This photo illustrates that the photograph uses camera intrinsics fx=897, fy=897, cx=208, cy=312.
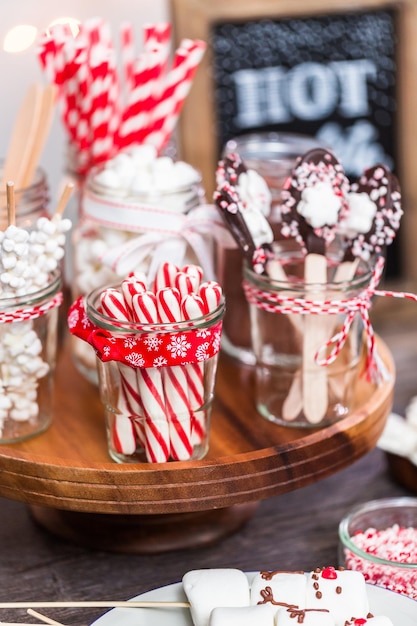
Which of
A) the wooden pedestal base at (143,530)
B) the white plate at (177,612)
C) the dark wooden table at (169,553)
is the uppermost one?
the white plate at (177,612)

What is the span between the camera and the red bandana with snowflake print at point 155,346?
801mm

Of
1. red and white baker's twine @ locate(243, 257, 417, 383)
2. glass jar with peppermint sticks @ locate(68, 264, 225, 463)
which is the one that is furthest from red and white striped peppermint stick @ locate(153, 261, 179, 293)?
red and white baker's twine @ locate(243, 257, 417, 383)

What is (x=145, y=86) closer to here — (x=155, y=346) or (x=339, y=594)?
(x=155, y=346)

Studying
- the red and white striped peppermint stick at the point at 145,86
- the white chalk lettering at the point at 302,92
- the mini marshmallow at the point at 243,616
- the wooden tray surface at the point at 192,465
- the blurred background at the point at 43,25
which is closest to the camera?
the mini marshmallow at the point at 243,616

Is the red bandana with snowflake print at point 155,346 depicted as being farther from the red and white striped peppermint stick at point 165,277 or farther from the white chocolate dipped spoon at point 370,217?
the white chocolate dipped spoon at point 370,217

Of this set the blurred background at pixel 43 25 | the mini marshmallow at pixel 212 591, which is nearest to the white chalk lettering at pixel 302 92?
the blurred background at pixel 43 25

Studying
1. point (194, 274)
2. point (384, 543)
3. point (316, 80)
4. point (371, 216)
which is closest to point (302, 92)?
point (316, 80)

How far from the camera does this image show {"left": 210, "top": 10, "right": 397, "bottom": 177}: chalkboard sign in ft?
4.56

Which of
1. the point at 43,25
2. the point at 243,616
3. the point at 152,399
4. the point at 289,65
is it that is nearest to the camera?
the point at 243,616

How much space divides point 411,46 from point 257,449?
0.86 meters

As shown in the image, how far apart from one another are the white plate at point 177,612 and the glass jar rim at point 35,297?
Result: 0.30 m

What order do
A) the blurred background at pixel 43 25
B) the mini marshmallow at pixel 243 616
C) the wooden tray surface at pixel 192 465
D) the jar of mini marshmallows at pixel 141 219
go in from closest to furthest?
the mini marshmallow at pixel 243 616, the wooden tray surface at pixel 192 465, the jar of mini marshmallows at pixel 141 219, the blurred background at pixel 43 25

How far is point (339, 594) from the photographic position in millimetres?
772

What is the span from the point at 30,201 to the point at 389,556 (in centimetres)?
56
